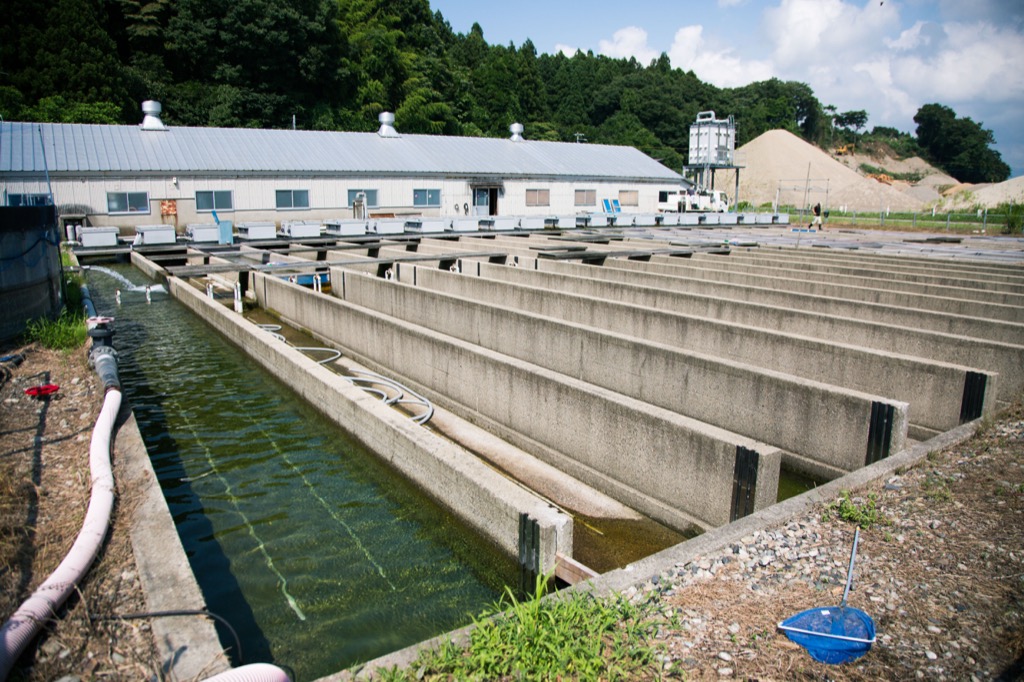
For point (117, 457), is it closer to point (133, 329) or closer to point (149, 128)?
point (133, 329)

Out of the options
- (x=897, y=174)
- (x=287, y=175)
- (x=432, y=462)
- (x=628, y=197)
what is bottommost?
(x=432, y=462)

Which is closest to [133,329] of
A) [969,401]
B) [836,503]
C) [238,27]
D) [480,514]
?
[480,514]

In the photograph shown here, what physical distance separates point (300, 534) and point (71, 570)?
2.52m

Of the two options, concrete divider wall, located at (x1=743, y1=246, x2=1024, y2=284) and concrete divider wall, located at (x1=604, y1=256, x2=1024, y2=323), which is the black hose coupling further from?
concrete divider wall, located at (x1=743, y1=246, x2=1024, y2=284)

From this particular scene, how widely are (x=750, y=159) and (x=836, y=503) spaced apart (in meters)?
97.1

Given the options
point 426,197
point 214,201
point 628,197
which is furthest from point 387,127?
point 628,197

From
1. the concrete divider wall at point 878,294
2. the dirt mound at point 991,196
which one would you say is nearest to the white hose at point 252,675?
the concrete divider wall at point 878,294

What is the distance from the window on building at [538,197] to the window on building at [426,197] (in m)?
6.10

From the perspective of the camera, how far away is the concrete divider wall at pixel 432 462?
5891 millimetres

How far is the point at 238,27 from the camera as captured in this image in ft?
Answer: 168

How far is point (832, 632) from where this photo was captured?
389 centimetres

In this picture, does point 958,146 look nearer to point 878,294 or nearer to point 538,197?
point 538,197

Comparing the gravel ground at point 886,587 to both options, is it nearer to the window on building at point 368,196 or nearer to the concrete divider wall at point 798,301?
the concrete divider wall at point 798,301

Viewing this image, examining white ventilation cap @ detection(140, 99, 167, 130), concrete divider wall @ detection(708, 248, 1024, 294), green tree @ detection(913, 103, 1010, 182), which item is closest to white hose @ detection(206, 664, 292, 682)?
concrete divider wall @ detection(708, 248, 1024, 294)
